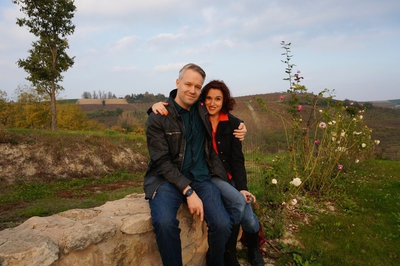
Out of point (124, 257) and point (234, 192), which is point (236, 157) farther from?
point (124, 257)

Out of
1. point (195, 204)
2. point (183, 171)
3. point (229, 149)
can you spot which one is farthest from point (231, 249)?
point (229, 149)

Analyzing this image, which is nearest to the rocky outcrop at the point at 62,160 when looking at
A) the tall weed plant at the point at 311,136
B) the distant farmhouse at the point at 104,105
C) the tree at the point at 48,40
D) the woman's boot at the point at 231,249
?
the tree at the point at 48,40

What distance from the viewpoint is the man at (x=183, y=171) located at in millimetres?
2123

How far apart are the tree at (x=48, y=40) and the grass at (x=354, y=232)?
41.8ft

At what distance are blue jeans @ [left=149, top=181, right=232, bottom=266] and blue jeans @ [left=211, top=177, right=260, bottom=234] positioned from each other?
0.08 metres

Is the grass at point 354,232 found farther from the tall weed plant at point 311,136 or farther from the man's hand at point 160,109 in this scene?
the man's hand at point 160,109

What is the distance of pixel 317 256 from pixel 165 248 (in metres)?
1.93

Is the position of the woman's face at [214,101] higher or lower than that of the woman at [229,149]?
higher

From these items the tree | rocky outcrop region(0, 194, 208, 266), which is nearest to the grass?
rocky outcrop region(0, 194, 208, 266)

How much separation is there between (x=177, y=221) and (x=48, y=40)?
1326 cm

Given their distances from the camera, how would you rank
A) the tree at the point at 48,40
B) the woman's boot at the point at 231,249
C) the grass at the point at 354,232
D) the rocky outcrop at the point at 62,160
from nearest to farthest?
1. the woman's boot at the point at 231,249
2. the grass at the point at 354,232
3. the rocky outcrop at the point at 62,160
4. the tree at the point at 48,40

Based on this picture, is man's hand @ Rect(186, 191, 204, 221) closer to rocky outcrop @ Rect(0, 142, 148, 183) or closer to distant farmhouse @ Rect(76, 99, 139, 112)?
rocky outcrop @ Rect(0, 142, 148, 183)

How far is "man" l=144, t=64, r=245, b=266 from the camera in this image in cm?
212

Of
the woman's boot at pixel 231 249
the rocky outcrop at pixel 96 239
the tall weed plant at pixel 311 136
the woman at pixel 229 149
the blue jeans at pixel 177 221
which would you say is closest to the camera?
the rocky outcrop at pixel 96 239
